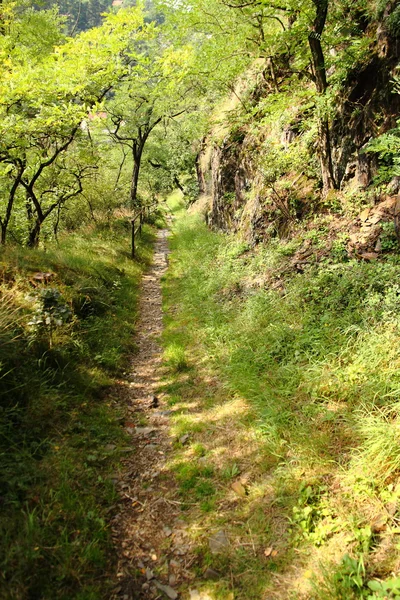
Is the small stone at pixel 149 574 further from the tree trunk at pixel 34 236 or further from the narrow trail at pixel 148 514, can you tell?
the tree trunk at pixel 34 236

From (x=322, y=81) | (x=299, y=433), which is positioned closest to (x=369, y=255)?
(x=299, y=433)

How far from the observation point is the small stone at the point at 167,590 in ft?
9.70

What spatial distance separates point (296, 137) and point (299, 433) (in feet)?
28.3

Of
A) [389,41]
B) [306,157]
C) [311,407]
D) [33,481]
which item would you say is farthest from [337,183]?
[33,481]

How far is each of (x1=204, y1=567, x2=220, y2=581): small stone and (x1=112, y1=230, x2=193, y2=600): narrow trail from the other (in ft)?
0.66

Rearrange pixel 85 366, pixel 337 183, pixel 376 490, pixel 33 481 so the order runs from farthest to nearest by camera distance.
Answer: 1. pixel 337 183
2. pixel 85 366
3. pixel 33 481
4. pixel 376 490

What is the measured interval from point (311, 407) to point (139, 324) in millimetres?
5850

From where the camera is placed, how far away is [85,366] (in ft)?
19.8

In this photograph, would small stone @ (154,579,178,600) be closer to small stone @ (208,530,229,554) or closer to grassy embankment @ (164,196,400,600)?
grassy embankment @ (164,196,400,600)

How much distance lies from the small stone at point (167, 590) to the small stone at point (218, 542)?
19.6 inches

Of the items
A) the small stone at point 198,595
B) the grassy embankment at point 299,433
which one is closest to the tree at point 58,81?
the grassy embankment at point 299,433

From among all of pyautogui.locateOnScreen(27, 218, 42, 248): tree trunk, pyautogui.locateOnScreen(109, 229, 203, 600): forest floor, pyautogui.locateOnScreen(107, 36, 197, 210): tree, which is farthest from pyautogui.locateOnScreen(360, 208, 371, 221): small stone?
pyautogui.locateOnScreen(27, 218, 42, 248): tree trunk

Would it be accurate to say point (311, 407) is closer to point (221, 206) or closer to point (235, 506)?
point (235, 506)

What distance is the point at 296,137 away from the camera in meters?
9.42
